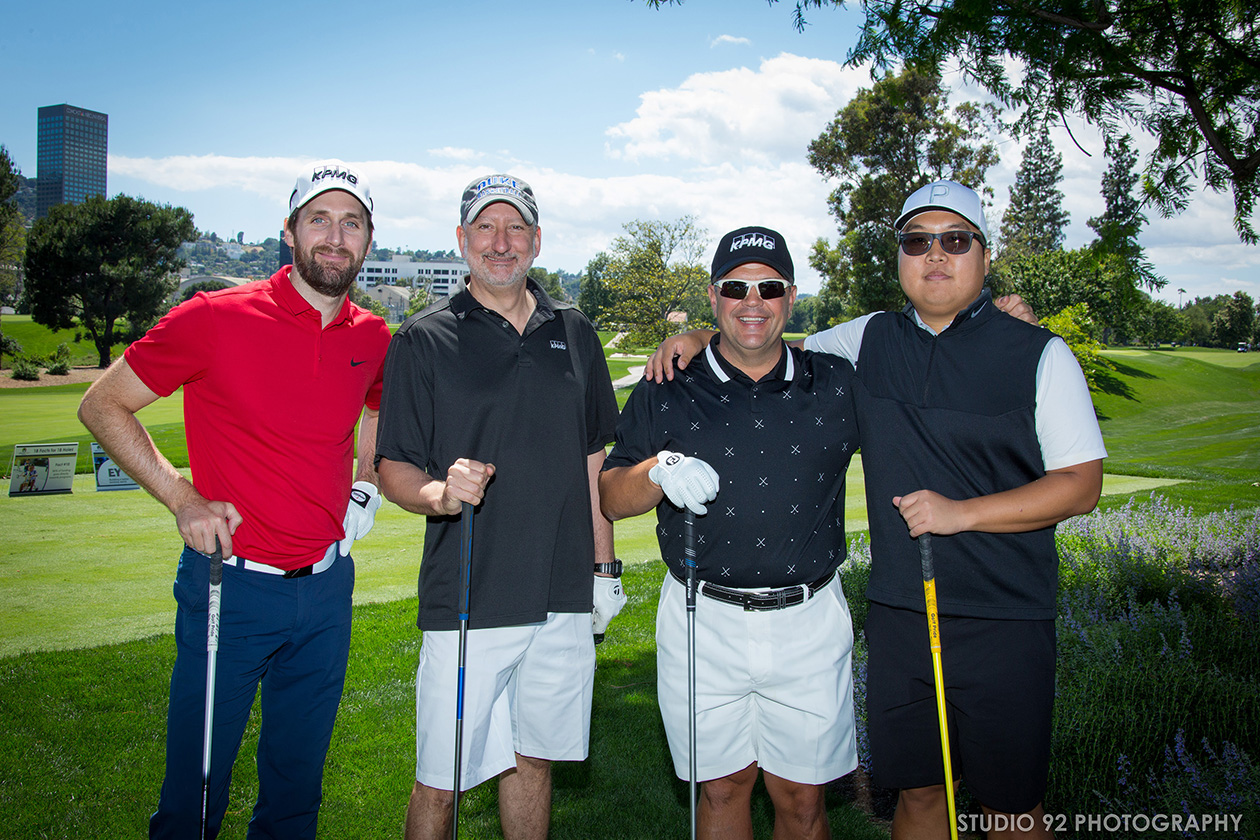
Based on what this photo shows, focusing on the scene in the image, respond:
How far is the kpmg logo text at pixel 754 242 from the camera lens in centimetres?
304

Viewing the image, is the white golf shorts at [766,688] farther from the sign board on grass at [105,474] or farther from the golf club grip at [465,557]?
the sign board on grass at [105,474]

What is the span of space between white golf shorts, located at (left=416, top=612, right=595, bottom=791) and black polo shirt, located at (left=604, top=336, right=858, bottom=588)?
624mm

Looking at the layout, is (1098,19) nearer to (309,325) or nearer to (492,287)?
(492,287)

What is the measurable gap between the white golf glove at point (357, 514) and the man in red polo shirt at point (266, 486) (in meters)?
0.01

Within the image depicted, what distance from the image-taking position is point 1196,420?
2753cm

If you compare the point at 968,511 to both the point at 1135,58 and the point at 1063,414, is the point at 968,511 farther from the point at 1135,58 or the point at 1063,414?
the point at 1135,58

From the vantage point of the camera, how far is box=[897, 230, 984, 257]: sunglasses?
111 inches

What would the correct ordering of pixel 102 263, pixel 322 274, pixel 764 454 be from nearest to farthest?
pixel 764 454 < pixel 322 274 < pixel 102 263

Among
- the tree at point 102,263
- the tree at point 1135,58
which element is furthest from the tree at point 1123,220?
the tree at point 102,263

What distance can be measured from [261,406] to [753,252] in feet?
6.46

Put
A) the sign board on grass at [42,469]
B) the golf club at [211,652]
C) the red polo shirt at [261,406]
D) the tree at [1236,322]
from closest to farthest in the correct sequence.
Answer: the golf club at [211,652], the red polo shirt at [261,406], the sign board on grass at [42,469], the tree at [1236,322]

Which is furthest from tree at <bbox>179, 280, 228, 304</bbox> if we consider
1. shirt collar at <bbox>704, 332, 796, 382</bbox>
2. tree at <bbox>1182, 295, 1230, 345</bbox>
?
tree at <bbox>1182, 295, 1230, 345</bbox>

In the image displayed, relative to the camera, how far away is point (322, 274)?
3117 millimetres

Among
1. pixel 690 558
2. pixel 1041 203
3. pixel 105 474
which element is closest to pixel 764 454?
pixel 690 558
